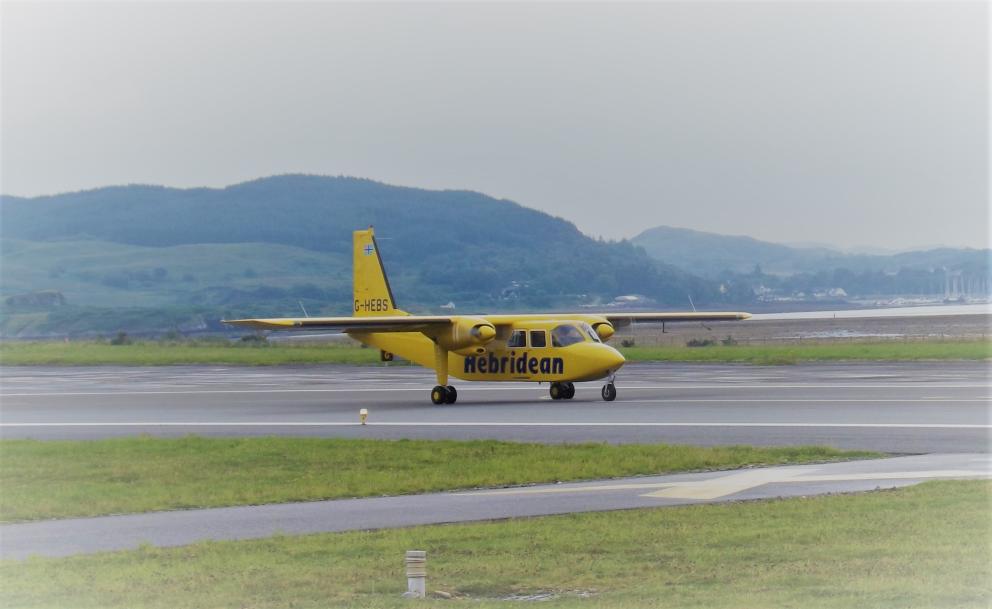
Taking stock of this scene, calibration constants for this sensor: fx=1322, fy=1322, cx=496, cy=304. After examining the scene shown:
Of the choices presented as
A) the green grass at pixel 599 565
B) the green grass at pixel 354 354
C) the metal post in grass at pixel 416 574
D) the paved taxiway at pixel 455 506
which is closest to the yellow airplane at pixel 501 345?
the paved taxiway at pixel 455 506

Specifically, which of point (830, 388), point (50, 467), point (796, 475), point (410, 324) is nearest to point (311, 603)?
point (796, 475)

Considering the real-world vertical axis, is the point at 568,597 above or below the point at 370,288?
below

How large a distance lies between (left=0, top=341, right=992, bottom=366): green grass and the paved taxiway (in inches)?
1523

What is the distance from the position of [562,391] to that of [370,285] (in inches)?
331

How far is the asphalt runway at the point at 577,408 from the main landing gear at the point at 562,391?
569 mm

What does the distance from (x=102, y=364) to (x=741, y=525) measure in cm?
5994

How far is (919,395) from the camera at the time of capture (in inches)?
1378

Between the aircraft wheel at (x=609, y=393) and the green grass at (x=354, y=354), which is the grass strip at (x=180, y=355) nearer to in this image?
the green grass at (x=354, y=354)

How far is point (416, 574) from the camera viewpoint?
36.1 feet

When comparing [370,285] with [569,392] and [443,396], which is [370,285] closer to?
[443,396]

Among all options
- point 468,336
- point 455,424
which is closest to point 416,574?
point 455,424

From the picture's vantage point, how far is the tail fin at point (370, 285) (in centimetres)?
4184

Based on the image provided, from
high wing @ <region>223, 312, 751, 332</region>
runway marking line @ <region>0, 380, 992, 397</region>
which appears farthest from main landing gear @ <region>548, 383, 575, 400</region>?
runway marking line @ <region>0, 380, 992, 397</region>

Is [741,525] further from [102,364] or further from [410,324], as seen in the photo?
[102,364]
